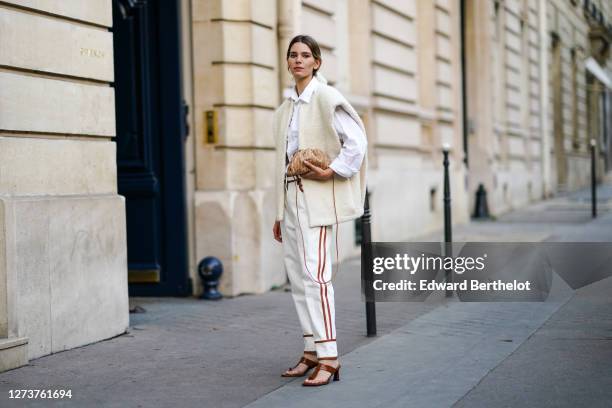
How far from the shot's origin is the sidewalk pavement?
18.3ft

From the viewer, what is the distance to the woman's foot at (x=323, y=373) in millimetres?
5793

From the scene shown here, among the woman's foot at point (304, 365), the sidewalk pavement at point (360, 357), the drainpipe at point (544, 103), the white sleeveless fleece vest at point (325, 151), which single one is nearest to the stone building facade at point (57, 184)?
the sidewalk pavement at point (360, 357)

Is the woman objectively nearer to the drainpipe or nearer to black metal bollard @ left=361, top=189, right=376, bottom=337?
black metal bollard @ left=361, top=189, right=376, bottom=337

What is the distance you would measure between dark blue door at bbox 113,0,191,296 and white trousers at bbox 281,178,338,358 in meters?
4.15

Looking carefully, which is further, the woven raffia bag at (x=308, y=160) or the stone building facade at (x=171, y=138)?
the stone building facade at (x=171, y=138)

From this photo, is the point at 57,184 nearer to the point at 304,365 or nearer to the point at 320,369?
the point at 304,365

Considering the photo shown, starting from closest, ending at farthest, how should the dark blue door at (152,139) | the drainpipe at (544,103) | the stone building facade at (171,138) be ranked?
the stone building facade at (171,138), the dark blue door at (152,139), the drainpipe at (544,103)

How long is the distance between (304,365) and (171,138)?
429cm

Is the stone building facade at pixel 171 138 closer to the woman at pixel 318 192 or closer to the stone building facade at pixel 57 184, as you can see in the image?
the stone building facade at pixel 57 184

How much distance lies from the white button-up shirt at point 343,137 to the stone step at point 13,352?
2164 millimetres

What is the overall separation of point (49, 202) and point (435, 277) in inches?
136

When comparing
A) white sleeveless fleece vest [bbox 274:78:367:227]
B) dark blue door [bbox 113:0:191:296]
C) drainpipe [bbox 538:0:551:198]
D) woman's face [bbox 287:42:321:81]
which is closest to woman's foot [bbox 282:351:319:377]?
white sleeveless fleece vest [bbox 274:78:367:227]

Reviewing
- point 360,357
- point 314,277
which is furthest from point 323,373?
point 360,357

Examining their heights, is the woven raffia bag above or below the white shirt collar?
below
